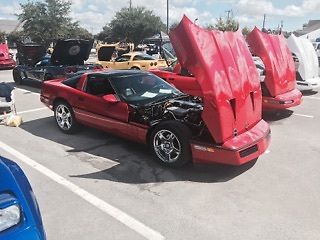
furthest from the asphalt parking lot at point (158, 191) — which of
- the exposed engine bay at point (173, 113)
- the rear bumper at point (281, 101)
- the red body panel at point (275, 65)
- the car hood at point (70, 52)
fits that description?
the car hood at point (70, 52)

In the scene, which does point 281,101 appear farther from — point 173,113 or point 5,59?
point 5,59

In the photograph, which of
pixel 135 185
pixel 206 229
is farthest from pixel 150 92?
pixel 206 229

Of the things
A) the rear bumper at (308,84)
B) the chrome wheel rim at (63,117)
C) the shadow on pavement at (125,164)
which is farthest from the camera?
the rear bumper at (308,84)

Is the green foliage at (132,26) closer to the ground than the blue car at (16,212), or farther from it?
farther from it

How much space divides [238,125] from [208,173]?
2.52 feet

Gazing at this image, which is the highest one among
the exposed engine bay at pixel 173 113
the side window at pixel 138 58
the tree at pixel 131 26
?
the tree at pixel 131 26

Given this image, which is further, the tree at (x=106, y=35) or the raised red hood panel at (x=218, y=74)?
the tree at (x=106, y=35)

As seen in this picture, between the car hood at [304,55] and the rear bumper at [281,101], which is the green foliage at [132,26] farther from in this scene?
the rear bumper at [281,101]

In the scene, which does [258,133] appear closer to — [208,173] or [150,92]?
[208,173]

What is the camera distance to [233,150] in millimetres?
4566

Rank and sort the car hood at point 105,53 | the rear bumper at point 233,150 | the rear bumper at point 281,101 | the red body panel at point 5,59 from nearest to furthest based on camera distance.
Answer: the rear bumper at point 233,150 → the rear bumper at point 281,101 → the car hood at point 105,53 → the red body panel at point 5,59

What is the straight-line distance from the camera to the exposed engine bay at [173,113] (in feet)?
16.8

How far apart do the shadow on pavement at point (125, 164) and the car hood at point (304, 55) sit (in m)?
6.02

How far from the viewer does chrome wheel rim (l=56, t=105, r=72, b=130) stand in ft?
22.3
